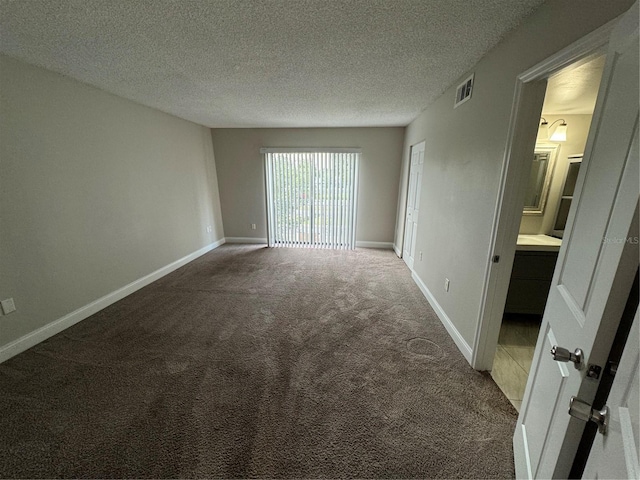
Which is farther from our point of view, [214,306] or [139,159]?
[139,159]

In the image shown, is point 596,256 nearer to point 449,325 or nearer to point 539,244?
point 449,325

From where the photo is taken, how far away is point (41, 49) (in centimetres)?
178

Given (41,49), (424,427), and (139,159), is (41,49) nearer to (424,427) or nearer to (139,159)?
(139,159)

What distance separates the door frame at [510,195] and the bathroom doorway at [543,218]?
120 millimetres

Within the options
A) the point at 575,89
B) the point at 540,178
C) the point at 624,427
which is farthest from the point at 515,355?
the point at 575,89

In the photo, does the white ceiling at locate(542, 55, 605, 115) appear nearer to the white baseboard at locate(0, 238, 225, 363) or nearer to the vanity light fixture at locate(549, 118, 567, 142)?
the vanity light fixture at locate(549, 118, 567, 142)

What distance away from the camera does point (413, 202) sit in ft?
12.7

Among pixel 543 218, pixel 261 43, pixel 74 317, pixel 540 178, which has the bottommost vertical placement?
pixel 74 317

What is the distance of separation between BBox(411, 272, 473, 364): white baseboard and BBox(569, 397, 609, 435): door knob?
1.41 m

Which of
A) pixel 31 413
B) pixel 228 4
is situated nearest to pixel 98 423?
pixel 31 413

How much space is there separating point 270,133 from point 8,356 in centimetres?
429

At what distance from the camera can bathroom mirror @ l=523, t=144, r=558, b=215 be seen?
2682 millimetres

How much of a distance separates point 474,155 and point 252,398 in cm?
242

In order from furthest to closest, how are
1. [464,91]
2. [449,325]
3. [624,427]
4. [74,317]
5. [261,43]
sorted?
[74,317]
[449,325]
[464,91]
[261,43]
[624,427]
